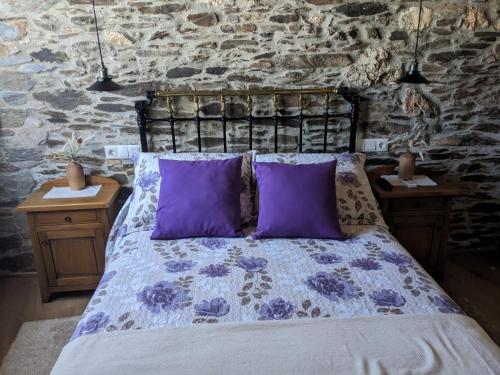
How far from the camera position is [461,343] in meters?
1.30

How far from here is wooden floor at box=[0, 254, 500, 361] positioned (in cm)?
230

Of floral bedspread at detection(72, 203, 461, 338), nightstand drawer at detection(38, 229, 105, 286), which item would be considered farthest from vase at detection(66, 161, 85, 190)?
floral bedspread at detection(72, 203, 461, 338)

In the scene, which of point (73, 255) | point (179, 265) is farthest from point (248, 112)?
point (73, 255)

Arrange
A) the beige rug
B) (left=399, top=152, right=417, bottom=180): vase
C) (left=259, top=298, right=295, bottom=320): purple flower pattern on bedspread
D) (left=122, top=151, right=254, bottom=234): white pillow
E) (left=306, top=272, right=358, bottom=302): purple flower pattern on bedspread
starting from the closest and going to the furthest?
(left=259, top=298, right=295, bottom=320): purple flower pattern on bedspread, (left=306, top=272, right=358, bottom=302): purple flower pattern on bedspread, the beige rug, (left=122, top=151, right=254, bottom=234): white pillow, (left=399, top=152, right=417, bottom=180): vase

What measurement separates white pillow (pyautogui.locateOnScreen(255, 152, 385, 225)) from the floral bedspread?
17 cm

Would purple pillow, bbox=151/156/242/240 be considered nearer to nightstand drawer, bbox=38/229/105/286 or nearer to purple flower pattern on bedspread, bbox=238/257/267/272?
purple flower pattern on bedspread, bbox=238/257/267/272

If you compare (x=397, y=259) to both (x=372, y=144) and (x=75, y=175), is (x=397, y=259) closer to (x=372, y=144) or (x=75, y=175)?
(x=372, y=144)

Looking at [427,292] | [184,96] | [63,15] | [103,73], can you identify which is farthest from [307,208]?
[63,15]

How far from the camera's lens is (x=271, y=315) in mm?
1458

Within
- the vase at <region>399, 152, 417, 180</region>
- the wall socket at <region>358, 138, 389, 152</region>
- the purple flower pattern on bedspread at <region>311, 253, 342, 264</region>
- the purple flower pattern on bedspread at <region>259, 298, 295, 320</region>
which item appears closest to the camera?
the purple flower pattern on bedspread at <region>259, 298, 295, 320</region>

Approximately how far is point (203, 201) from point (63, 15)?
56.6 inches

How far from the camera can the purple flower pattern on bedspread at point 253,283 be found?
147 centimetres

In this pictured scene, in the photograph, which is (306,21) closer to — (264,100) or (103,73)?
(264,100)

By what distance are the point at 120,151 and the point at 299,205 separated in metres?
1.30
